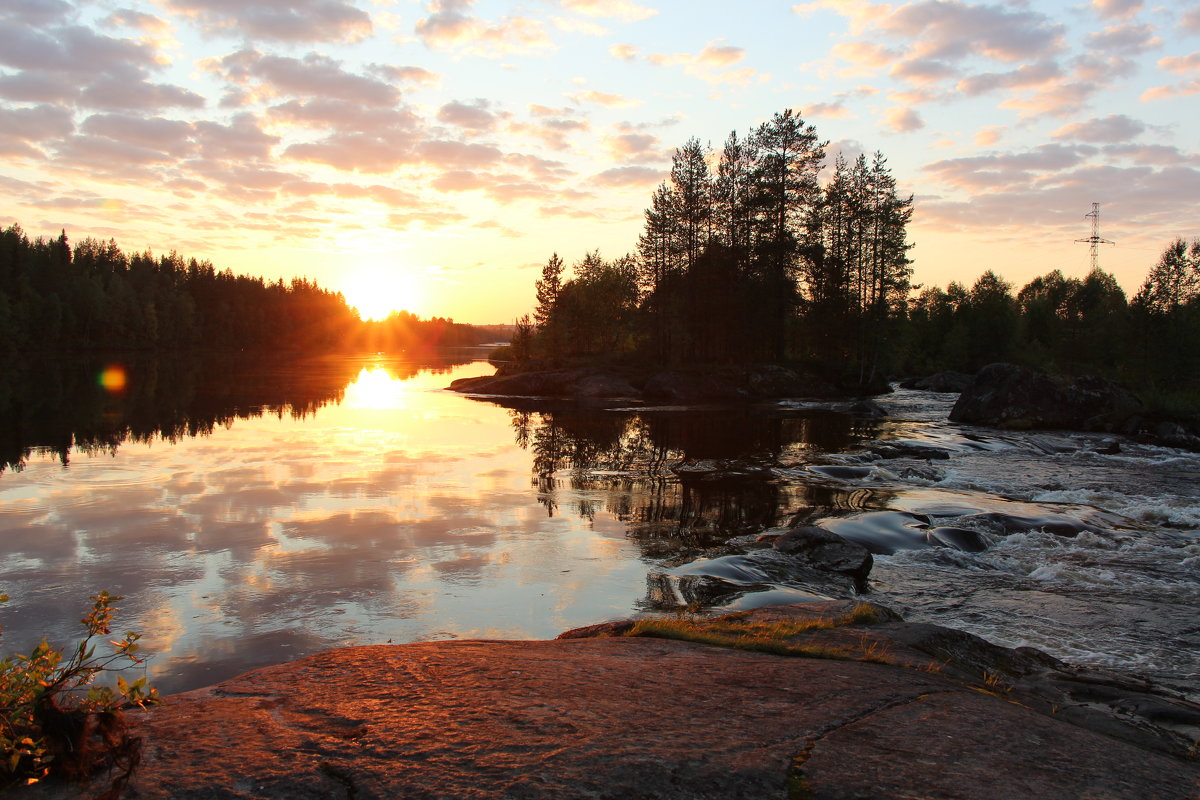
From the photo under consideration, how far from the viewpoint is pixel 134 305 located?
107938 mm

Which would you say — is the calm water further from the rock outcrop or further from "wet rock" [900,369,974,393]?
"wet rock" [900,369,974,393]

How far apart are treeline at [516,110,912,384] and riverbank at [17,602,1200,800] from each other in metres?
48.7

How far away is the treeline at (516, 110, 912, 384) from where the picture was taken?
53.5 metres

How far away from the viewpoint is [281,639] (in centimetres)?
774

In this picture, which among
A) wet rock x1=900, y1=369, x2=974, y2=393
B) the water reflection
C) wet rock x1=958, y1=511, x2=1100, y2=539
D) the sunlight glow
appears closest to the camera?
the water reflection

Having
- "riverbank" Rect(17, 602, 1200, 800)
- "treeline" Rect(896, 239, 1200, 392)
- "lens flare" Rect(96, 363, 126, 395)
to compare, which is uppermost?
"treeline" Rect(896, 239, 1200, 392)

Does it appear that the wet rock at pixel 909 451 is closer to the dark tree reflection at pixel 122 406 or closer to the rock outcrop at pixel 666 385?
the rock outcrop at pixel 666 385

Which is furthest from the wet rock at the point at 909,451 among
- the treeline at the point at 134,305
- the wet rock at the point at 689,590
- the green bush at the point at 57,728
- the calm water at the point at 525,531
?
the treeline at the point at 134,305

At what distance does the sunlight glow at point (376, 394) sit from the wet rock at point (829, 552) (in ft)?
101

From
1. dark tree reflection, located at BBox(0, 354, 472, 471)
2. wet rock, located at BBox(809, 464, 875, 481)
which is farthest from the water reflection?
wet rock, located at BBox(809, 464, 875, 481)

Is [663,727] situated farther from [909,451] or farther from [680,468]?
[909,451]

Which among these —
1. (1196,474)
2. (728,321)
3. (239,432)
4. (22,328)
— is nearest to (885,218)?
(728,321)

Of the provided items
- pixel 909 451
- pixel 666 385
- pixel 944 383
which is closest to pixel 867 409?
pixel 666 385

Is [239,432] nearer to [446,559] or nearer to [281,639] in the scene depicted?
[446,559]
